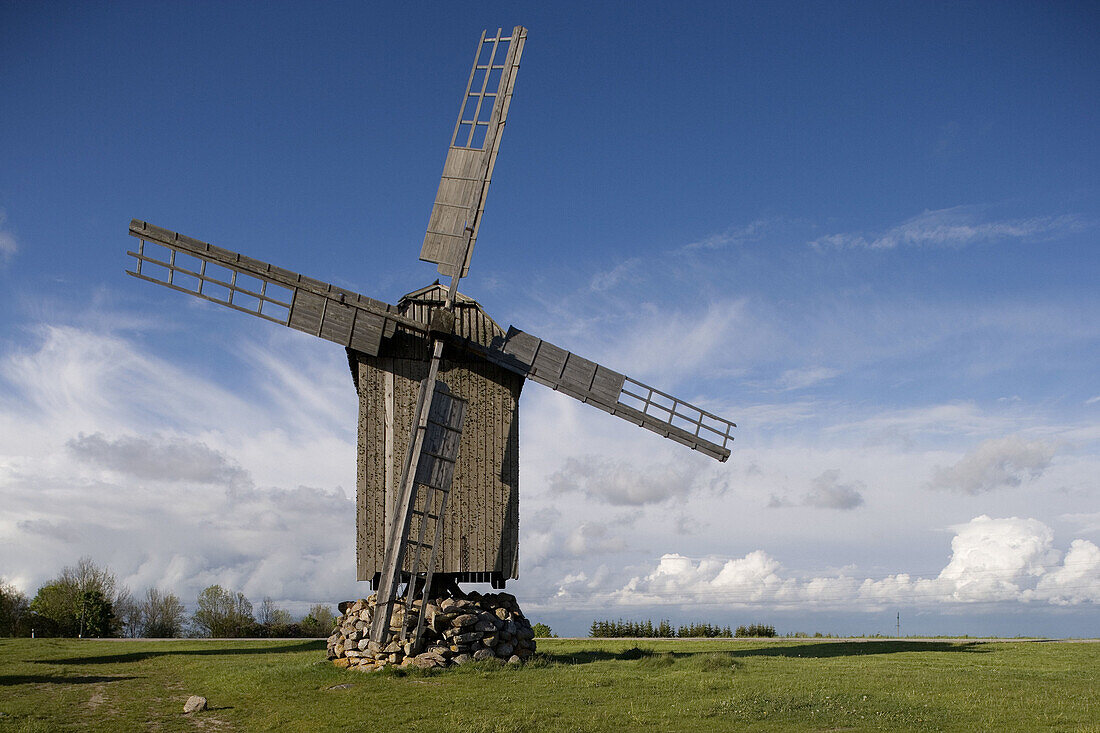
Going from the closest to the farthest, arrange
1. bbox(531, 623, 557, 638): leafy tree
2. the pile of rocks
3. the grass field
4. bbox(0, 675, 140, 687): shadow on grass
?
the grass field < bbox(0, 675, 140, 687): shadow on grass < the pile of rocks < bbox(531, 623, 557, 638): leafy tree

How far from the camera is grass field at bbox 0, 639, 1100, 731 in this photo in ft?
41.2

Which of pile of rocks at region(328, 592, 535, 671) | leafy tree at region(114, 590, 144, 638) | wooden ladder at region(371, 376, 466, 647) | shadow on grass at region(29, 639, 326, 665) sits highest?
wooden ladder at region(371, 376, 466, 647)

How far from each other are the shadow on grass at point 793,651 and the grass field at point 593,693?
0.52 ft

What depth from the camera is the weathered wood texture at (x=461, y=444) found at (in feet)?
66.7

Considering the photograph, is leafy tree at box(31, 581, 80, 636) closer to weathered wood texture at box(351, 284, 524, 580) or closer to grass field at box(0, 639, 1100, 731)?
grass field at box(0, 639, 1100, 731)

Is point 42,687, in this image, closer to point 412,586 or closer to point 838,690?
point 412,586

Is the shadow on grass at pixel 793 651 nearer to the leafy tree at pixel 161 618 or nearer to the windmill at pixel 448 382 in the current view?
the windmill at pixel 448 382

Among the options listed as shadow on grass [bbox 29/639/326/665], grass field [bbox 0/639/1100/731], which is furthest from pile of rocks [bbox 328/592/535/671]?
shadow on grass [bbox 29/639/326/665]

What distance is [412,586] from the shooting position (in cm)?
1888

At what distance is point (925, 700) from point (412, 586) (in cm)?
1087

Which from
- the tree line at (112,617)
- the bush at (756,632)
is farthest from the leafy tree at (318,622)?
the bush at (756,632)

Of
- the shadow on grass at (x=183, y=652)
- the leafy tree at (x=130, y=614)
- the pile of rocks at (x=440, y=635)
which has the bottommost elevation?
the leafy tree at (x=130, y=614)

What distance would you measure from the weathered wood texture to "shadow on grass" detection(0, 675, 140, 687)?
6.40 meters

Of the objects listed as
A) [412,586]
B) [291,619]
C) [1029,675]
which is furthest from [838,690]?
[291,619]
